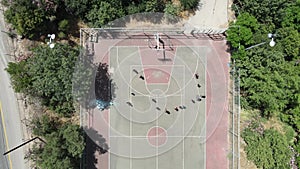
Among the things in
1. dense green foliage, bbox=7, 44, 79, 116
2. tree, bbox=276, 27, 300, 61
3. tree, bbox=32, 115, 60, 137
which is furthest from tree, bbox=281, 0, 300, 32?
tree, bbox=32, 115, 60, 137

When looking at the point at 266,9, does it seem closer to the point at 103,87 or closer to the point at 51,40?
the point at 103,87

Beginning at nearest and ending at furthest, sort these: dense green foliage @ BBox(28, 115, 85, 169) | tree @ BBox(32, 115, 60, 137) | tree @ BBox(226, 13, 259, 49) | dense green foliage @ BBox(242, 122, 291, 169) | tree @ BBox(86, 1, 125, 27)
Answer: dense green foliage @ BBox(28, 115, 85, 169) < tree @ BBox(32, 115, 60, 137) < tree @ BBox(86, 1, 125, 27) < tree @ BBox(226, 13, 259, 49) < dense green foliage @ BBox(242, 122, 291, 169)

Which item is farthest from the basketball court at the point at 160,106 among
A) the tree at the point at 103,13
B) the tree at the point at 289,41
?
the tree at the point at 289,41

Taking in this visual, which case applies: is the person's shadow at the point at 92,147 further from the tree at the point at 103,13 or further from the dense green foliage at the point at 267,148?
the dense green foliage at the point at 267,148

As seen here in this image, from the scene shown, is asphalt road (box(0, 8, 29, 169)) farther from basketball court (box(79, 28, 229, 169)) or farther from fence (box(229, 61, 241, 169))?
fence (box(229, 61, 241, 169))

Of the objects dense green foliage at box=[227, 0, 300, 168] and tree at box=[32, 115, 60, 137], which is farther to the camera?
dense green foliage at box=[227, 0, 300, 168]

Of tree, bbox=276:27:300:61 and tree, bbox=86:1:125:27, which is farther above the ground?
tree, bbox=86:1:125:27

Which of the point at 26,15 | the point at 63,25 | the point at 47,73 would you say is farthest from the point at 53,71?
the point at 26,15
